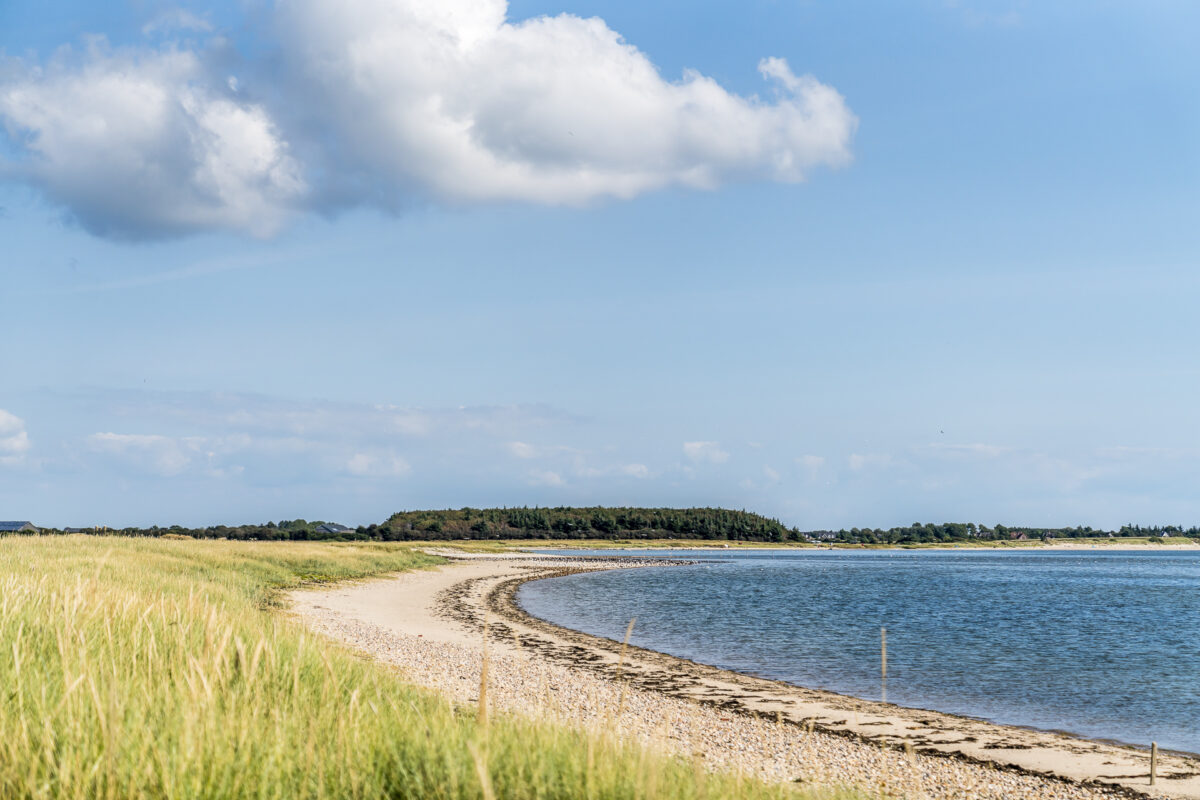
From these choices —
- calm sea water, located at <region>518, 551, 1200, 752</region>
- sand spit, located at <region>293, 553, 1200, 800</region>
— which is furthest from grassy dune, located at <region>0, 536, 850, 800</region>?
calm sea water, located at <region>518, 551, 1200, 752</region>

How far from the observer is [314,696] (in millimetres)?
7449

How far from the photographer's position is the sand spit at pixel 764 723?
498 inches

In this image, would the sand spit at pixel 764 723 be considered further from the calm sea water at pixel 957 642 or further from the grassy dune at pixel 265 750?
the calm sea water at pixel 957 642

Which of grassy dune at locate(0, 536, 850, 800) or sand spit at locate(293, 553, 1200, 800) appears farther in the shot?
sand spit at locate(293, 553, 1200, 800)

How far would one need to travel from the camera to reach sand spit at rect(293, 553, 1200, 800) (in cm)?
1266

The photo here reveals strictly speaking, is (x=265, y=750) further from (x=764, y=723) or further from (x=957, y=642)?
(x=957, y=642)

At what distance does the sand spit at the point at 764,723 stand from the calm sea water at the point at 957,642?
81.5 inches

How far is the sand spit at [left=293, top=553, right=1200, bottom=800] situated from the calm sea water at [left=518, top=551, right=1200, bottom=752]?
2.07 m

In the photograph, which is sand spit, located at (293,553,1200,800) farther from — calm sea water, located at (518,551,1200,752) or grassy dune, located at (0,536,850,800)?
calm sea water, located at (518,551,1200,752)

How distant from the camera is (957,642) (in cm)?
3262

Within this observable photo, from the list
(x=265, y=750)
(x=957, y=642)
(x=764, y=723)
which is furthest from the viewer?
(x=957, y=642)

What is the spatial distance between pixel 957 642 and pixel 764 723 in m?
20.1

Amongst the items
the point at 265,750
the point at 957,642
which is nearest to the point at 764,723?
the point at 265,750

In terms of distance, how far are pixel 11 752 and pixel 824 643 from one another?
96.6 feet
